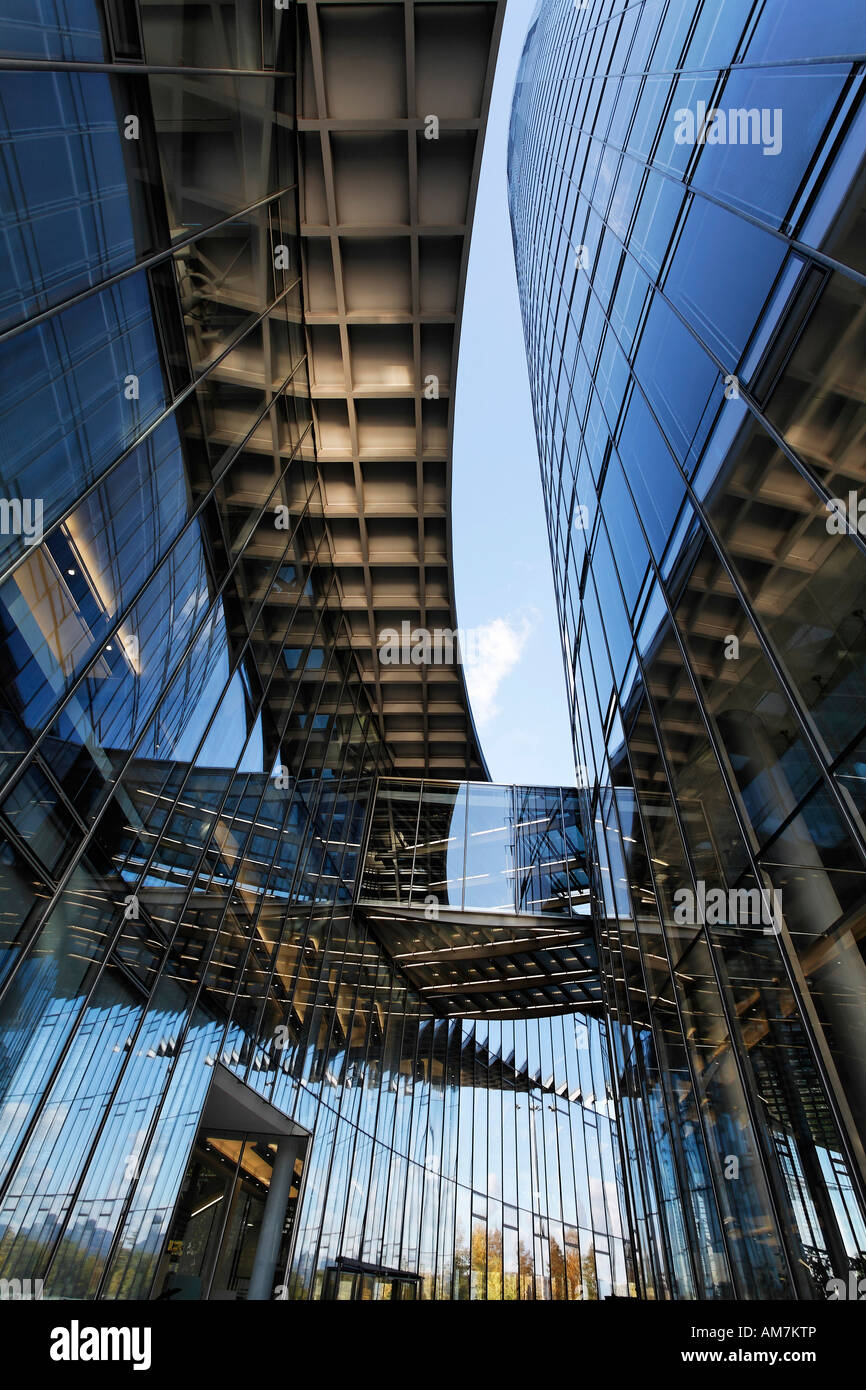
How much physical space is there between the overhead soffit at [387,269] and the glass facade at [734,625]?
306cm

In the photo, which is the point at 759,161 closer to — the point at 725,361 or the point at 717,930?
the point at 725,361

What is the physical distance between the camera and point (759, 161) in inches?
282

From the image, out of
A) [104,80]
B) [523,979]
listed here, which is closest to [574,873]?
[523,979]

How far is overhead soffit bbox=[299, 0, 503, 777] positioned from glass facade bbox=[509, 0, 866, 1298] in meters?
3.06

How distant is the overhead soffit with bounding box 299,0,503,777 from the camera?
12805 millimetres

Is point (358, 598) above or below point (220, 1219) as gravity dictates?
above
